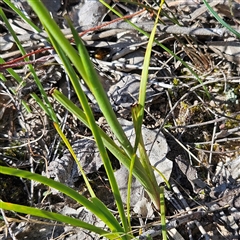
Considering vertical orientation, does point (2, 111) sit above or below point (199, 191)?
above

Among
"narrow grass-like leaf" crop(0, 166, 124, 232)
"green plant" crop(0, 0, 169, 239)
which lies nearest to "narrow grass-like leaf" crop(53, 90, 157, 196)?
"green plant" crop(0, 0, 169, 239)

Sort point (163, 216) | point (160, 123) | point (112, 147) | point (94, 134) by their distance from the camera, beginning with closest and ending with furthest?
point (94, 134)
point (112, 147)
point (163, 216)
point (160, 123)

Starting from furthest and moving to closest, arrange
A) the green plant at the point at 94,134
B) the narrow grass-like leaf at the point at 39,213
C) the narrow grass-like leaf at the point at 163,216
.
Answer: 1. the narrow grass-like leaf at the point at 163,216
2. the narrow grass-like leaf at the point at 39,213
3. the green plant at the point at 94,134

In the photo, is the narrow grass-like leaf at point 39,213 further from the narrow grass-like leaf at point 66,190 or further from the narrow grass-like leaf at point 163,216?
the narrow grass-like leaf at point 163,216

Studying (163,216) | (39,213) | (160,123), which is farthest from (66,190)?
(160,123)

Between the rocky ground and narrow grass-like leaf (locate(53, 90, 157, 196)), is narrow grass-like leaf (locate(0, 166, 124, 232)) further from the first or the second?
the rocky ground

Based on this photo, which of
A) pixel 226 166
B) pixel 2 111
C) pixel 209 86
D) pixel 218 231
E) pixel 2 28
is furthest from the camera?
pixel 2 28

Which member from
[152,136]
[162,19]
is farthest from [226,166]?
[162,19]

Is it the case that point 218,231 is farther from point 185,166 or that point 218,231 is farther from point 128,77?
point 128,77

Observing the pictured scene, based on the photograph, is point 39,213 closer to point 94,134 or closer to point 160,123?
point 94,134

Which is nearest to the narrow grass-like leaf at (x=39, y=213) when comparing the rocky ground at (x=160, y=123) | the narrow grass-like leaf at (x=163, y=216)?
the narrow grass-like leaf at (x=163, y=216)

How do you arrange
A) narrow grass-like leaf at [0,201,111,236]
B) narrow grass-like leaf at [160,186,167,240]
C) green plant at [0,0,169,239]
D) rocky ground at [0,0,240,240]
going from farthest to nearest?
rocky ground at [0,0,240,240], narrow grass-like leaf at [160,186,167,240], narrow grass-like leaf at [0,201,111,236], green plant at [0,0,169,239]
